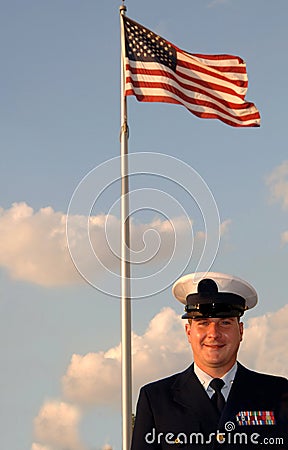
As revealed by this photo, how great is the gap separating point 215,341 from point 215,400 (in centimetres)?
49

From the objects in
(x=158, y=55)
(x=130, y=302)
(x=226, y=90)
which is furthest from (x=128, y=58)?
(x=130, y=302)

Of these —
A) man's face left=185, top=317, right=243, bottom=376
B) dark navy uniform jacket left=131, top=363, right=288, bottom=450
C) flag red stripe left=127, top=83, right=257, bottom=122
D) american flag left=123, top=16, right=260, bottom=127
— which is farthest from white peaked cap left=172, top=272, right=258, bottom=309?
american flag left=123, top=16, right=260, bottom=127

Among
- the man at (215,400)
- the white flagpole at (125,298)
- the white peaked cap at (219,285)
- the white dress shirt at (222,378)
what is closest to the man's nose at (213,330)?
the man at (215,400)

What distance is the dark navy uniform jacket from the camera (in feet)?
17.1

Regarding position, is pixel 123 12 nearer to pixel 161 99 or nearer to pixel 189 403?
pixel 161 99

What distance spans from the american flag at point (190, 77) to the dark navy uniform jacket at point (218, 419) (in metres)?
8.91

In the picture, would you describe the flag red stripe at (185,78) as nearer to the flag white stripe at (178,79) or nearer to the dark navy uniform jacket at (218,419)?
the flag white stripe at (178,79)

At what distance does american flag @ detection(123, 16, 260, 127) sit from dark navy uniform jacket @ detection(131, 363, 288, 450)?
29.2 feet

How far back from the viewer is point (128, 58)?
14.1 meters

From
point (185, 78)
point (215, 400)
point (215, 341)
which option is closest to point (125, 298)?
point (185, 78)

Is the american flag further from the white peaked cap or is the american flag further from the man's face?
the man's face

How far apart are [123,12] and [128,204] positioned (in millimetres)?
3879

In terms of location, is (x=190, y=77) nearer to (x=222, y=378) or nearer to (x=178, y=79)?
(x=178, y=79)

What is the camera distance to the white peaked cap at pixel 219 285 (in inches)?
216
